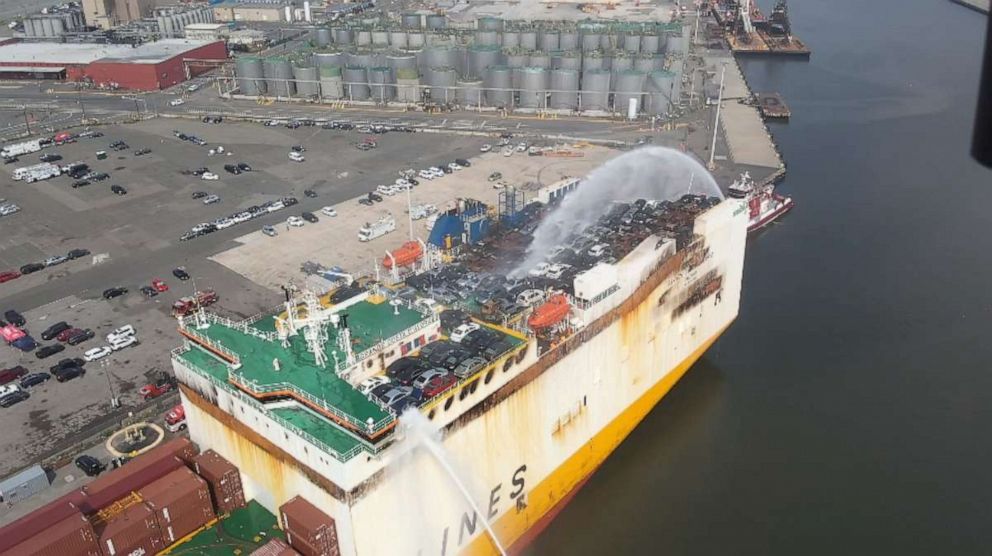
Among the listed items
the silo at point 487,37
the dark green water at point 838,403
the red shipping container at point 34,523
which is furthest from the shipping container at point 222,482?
the silo at point 487,37

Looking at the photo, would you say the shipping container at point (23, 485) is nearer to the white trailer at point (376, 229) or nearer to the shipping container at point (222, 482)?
the shipping container at point (222, 482)

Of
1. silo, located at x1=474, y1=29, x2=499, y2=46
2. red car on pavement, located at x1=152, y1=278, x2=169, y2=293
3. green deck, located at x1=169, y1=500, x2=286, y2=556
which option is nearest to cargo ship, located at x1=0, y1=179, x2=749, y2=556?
green deck, located at x1=169, y1=500, x2=286, y2=556

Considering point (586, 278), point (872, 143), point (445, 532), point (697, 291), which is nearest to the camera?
point (445, 532)

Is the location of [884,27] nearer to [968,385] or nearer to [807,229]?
[807,229]

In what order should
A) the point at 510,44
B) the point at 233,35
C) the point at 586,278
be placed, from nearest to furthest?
the point at 586,278, the point at 510,44, the point at 233,35

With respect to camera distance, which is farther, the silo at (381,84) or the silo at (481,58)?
the silo at (481,58)

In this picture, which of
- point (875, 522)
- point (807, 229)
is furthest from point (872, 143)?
point (875, 522)
